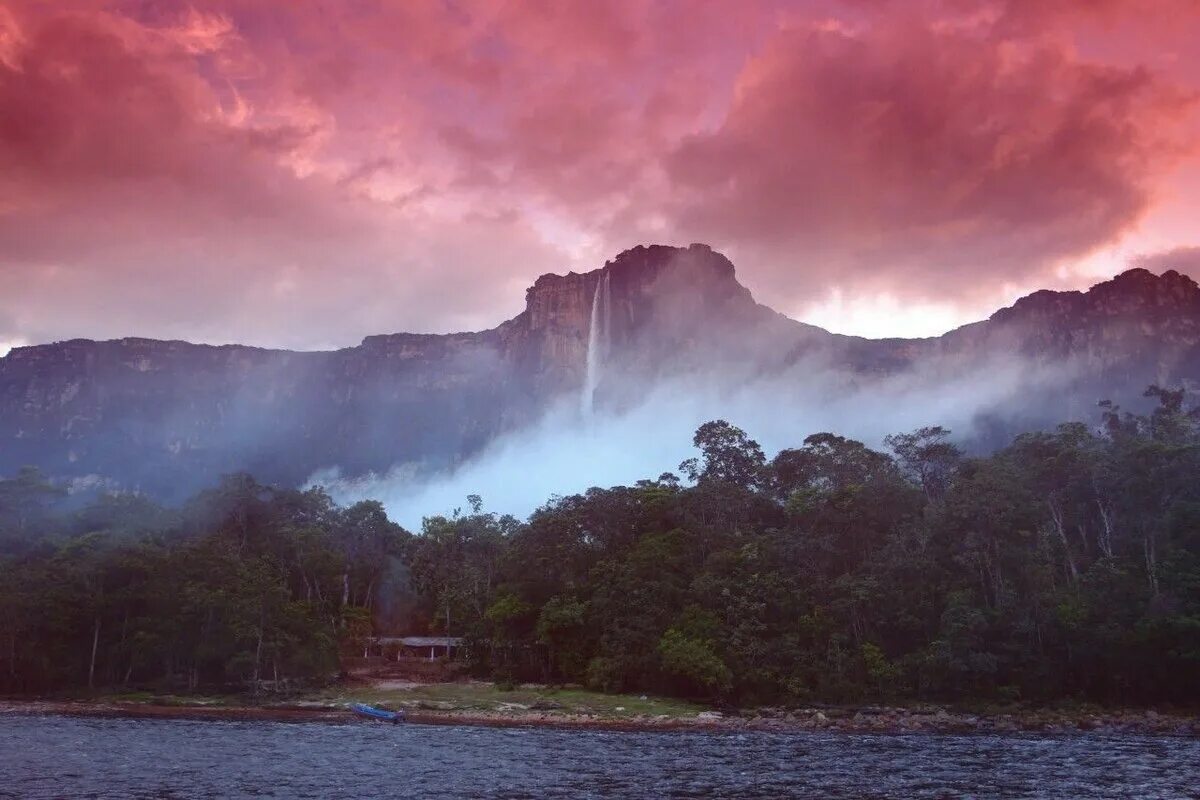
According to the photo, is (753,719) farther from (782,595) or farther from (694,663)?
(782,595)

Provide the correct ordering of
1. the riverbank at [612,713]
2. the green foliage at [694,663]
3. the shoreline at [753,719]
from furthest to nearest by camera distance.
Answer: the green foliage at [694,663], the riverbank at [612,713], the shoreline at [753,719]

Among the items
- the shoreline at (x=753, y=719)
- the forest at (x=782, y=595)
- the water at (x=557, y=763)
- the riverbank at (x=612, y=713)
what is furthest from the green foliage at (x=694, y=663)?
the water at (x=557, y=763)

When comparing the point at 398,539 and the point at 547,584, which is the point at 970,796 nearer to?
the point at 547,584

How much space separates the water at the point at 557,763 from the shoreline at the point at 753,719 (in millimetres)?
3855

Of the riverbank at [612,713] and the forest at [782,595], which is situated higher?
the forest at [782,595]

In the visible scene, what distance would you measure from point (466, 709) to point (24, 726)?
27263 millimetres

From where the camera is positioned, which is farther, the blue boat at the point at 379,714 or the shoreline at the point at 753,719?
the blue boat at the point at 379,714

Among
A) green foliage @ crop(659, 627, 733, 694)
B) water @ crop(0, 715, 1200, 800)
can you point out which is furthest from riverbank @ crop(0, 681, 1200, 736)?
water @ crop(0, 715, 1200, 800)

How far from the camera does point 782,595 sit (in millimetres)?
72062

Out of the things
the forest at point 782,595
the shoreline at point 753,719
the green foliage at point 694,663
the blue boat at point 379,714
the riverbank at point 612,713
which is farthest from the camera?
the green foliage at point 694,663

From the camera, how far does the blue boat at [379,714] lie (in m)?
56.2

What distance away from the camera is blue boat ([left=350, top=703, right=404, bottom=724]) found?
5625 centimetres

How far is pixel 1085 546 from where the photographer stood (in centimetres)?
7662

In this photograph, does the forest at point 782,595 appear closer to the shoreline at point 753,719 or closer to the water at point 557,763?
the shoreline at point 753,719
